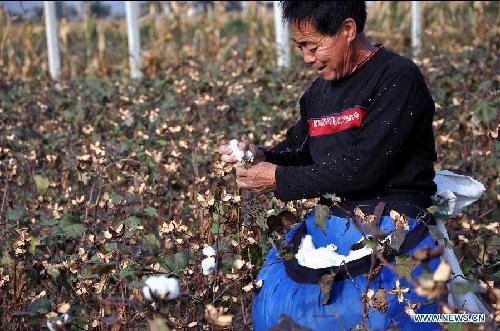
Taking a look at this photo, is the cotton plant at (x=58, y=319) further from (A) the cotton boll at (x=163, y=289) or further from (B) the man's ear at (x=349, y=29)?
(B) the man's ear at (x=349, y=29)

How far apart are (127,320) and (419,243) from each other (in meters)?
0.75

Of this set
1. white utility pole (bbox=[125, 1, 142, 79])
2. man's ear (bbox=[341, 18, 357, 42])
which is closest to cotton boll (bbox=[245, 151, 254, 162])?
man's ear (bbox=[341, 18, 357, 42])

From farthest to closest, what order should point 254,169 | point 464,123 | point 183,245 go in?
point 464,123 < point 183,245 < point 254,169

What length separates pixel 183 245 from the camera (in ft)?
9.83

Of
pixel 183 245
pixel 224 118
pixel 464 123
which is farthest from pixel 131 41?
pixel 183 245

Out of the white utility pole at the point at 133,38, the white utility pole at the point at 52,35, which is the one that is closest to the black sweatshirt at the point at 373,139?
the white utility pole at the point at 133,38

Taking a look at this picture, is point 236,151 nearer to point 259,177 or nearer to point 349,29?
point 259,177

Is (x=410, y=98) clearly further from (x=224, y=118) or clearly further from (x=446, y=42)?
(x=446, y=42)

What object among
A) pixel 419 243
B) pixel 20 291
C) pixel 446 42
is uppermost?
pixel 419 243

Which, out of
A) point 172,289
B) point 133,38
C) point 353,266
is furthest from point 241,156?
point 133,38

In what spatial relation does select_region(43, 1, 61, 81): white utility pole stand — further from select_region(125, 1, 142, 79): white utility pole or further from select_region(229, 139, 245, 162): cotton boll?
select_region(229, 139, 245, 162): cotton boll

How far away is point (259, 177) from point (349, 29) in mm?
455

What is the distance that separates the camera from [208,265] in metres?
2.64

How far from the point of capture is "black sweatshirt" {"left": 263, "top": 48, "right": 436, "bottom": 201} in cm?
248
